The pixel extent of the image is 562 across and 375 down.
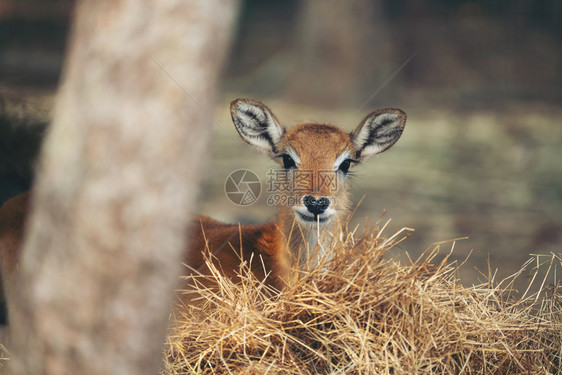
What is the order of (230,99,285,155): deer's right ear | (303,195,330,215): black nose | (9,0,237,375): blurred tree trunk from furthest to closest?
(230,99,285,155): deer's right ear
(303,195,330,215): black nose
(9,0,237,375): blurred tree trunk

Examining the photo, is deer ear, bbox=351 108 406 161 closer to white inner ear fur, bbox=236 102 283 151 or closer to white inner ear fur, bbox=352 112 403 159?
white inner ear fur, bbox=352 112 403 159

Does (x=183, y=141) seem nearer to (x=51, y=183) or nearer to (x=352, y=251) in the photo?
(x=51, y=183)

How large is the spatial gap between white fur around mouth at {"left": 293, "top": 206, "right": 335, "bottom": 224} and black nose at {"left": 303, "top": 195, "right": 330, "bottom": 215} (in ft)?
0.09

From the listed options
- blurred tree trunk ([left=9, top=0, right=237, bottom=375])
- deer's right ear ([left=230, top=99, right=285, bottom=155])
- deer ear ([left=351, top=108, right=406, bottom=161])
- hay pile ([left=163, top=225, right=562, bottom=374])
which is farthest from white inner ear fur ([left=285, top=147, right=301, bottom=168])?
blurred tree trunk ([left=9, top=0, right=237, bottom=375])

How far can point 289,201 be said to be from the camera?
4191 mm

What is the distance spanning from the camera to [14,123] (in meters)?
5.62

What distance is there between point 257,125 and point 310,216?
0.85m

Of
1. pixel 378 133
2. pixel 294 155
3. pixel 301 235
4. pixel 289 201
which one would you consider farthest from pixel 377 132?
pixel 301 235

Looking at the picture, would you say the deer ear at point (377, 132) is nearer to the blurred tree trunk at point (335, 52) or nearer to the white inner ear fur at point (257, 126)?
the white inner ear fur at point (257, 126)

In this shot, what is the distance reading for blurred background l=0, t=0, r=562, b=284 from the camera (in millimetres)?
7508

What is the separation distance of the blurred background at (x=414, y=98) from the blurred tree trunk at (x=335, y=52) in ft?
0.10

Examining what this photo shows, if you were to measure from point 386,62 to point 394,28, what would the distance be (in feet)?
5.03

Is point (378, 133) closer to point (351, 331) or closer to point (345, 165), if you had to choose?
point (345, 165)

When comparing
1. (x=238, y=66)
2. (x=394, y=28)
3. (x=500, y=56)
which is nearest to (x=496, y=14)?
(x=500, y=56)
